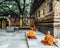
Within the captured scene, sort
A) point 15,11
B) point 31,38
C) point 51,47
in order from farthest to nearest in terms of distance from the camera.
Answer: point 15,11
point 31,38
point 51,47

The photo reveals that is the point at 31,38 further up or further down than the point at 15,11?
further down

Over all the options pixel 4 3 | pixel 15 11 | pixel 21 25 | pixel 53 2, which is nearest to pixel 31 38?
pixel 53 2

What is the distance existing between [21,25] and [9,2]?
10.6 metres

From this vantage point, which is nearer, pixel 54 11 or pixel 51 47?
pixel 51 47

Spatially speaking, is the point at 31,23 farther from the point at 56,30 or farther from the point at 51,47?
the point at 51,47

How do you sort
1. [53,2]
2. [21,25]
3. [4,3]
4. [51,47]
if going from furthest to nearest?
[4,3]
[21,25]
[53,2]
[51,47]

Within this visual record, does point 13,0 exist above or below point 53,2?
above

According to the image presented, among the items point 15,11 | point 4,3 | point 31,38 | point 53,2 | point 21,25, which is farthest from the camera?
point 15,11

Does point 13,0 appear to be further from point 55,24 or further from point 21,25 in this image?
point 55,24

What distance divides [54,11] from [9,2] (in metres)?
27.7

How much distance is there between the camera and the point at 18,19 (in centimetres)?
3466

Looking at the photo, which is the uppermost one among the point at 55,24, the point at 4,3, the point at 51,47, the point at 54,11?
the point at 4,3

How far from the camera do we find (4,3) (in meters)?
41.7

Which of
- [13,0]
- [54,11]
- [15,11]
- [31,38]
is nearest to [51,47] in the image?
[31,38]
